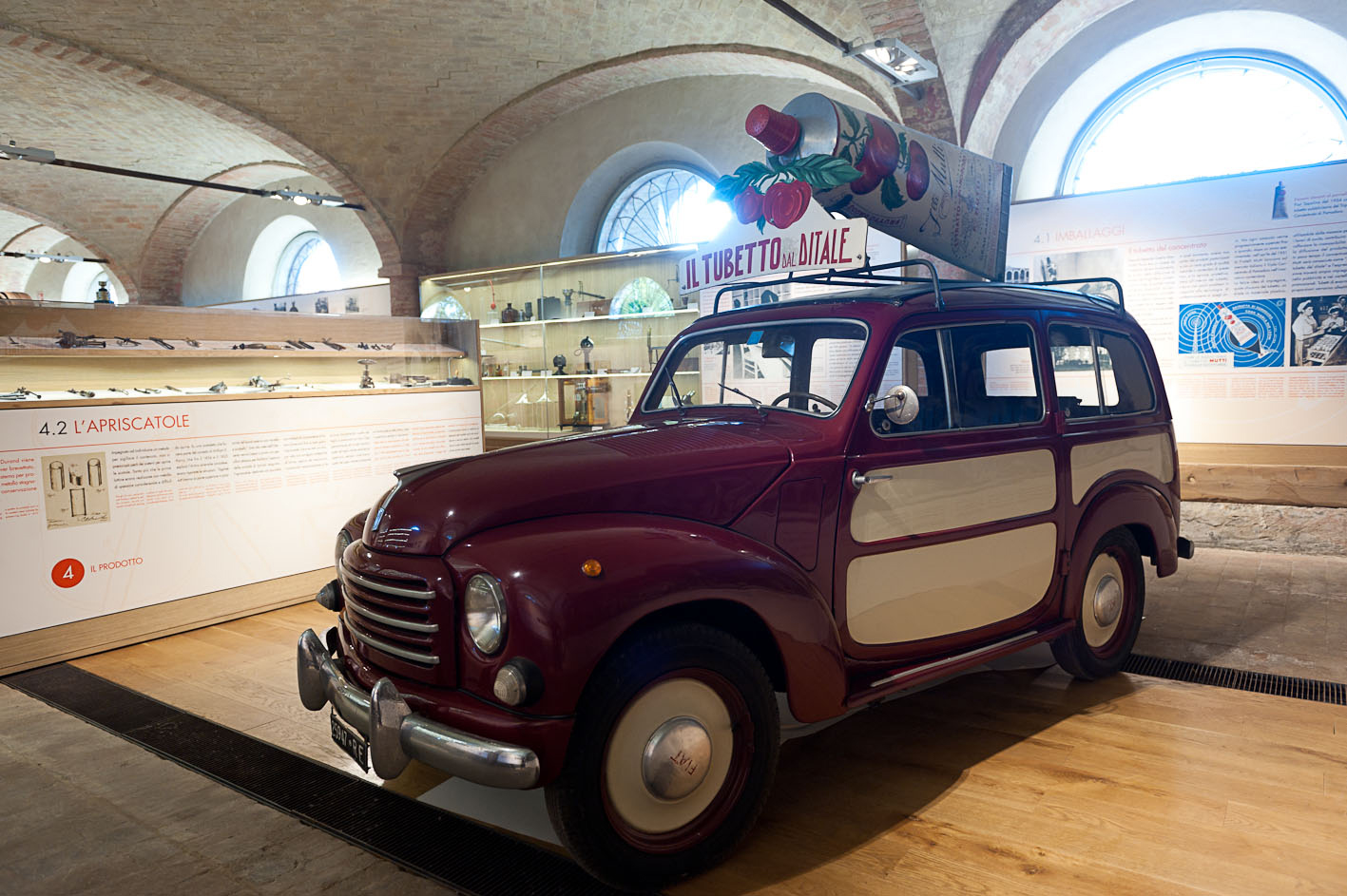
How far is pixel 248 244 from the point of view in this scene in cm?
1661

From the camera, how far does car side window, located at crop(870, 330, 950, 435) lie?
300 cm

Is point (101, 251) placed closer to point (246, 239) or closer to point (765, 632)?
point (246, 239)

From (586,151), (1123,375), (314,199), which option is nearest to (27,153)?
(314,199)

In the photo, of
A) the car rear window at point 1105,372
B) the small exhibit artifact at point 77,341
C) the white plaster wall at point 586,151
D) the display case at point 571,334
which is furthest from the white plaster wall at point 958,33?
the small exhibit artifact at point 77,341

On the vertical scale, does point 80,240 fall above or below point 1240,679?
above

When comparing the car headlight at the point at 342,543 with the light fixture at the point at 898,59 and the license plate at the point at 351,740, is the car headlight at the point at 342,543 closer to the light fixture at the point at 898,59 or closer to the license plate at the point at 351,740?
the license plate at the point at 351,740

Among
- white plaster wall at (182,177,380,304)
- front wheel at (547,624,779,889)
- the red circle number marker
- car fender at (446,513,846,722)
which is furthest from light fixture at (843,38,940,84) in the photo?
white plaster wall at (182,177,380,304)

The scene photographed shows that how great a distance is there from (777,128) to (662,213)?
8106 millimetres

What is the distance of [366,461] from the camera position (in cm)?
573

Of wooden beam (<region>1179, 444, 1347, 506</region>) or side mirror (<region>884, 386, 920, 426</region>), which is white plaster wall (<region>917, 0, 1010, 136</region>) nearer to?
wooden beam (<region>1179, 444, 1347, 506</region>)

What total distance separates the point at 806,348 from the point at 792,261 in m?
1.61

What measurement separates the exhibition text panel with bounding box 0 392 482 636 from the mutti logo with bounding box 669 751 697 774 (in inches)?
150

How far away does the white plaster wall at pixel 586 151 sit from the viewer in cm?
971

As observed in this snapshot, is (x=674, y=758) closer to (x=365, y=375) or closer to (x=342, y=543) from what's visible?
(x=342, y=543)
